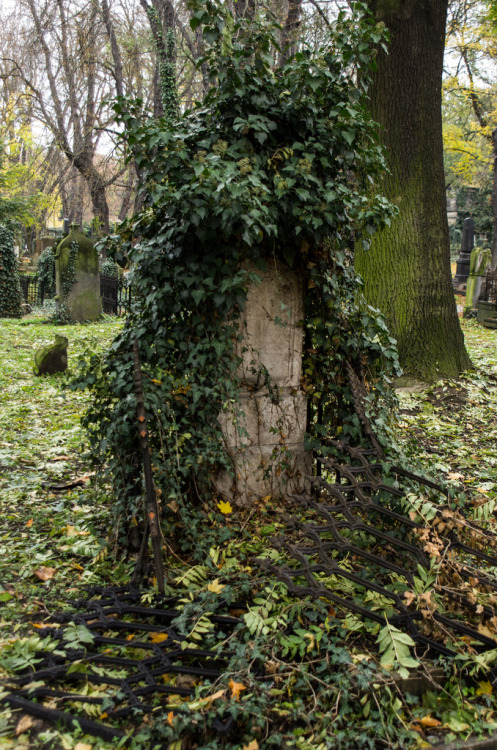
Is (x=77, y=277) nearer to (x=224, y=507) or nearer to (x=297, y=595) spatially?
(x=224, y=507)

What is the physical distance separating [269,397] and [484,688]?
2.06 m

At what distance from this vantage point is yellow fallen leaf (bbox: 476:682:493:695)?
232 centimetres

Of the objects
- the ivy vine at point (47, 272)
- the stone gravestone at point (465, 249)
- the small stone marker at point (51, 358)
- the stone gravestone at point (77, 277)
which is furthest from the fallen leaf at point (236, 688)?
the stone gravestone at point (465, 249)

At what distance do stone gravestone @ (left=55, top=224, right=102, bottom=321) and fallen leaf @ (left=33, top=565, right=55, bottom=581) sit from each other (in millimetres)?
10880

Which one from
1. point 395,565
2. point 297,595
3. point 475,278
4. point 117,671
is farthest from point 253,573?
point 475,278

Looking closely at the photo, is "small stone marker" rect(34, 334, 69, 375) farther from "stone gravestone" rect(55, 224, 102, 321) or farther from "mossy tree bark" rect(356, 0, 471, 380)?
"stone gravestone" rect(55, 224, 102, 321)

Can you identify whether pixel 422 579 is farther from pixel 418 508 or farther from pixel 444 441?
pixel 444 441

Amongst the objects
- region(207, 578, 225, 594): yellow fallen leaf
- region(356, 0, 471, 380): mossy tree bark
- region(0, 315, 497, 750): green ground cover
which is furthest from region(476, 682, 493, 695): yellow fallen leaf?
region(356, 0, 471, 380): mossy tree bark

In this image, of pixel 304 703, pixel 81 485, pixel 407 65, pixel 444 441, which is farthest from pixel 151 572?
pixel 407 65

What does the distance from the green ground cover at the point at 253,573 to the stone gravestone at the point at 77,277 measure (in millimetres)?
7137

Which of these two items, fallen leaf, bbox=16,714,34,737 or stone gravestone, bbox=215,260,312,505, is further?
stone gravestone, bbox=215,260,312,505

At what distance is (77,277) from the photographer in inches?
527

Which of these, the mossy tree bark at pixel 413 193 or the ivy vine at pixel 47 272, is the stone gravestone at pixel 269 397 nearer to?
the mossy tree bark at pixel 413 193

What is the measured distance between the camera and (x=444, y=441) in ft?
17.6
